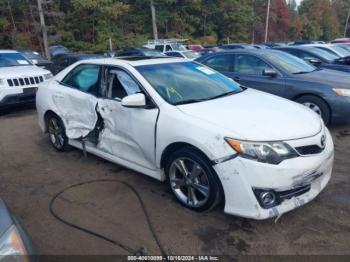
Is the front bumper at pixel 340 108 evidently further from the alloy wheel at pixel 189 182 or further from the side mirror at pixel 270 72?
the alloy wheel at pixel 189 182

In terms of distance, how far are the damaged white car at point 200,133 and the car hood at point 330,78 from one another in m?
2.47

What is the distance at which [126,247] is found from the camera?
2.94 metres

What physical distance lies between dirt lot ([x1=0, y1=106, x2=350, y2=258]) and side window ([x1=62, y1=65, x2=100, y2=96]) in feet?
3.61

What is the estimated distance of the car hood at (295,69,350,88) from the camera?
236 inches

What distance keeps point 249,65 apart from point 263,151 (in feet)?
14.2

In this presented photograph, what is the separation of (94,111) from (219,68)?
3.77 m

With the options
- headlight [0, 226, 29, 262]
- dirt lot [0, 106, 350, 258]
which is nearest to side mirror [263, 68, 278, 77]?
dirt lot [0, 106, 350, 258]

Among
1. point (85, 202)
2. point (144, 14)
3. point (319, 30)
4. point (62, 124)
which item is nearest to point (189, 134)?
point (85, 202)

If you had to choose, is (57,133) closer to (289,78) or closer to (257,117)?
(257,117)

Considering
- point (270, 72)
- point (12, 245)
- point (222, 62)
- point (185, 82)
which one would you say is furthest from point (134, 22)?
point (12, 245)

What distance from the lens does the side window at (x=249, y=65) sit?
663cm

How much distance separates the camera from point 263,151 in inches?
113

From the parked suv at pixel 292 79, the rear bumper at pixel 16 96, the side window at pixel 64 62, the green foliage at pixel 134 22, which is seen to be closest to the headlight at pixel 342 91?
the parked suv at pixel 292 79

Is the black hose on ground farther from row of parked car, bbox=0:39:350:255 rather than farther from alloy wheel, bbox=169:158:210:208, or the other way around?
alloy wheel, bbox=169:158:210:208
